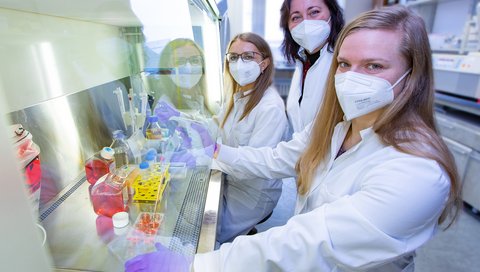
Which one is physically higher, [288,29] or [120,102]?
[288,29]

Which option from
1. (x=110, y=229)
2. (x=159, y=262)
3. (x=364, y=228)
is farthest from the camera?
(x=110, y=229)

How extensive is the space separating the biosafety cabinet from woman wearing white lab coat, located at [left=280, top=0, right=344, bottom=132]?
525 millimetres

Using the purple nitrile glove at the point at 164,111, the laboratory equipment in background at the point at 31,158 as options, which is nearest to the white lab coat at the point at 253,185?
the purple nitrile glove at the point at 164,111

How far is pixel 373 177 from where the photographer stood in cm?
65

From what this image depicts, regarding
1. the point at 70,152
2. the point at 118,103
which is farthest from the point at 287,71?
the point at 70,152

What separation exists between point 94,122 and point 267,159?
0.74 meters

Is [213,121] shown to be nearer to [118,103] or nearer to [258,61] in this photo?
[258,61]

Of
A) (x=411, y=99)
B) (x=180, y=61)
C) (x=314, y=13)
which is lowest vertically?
(x=411, y=99)

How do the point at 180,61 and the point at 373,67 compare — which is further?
the point at 180,61

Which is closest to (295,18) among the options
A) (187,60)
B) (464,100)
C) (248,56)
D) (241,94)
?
(248,56)

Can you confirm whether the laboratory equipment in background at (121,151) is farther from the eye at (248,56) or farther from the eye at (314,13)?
the eye at (314,13)

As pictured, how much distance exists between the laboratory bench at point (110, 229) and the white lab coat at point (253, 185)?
16.6 inches

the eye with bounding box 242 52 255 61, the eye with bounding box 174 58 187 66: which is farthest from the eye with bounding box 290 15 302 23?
the eye with bounding box 174 58 187 66

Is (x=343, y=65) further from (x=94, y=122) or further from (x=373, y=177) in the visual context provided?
(x=94, y=122)
